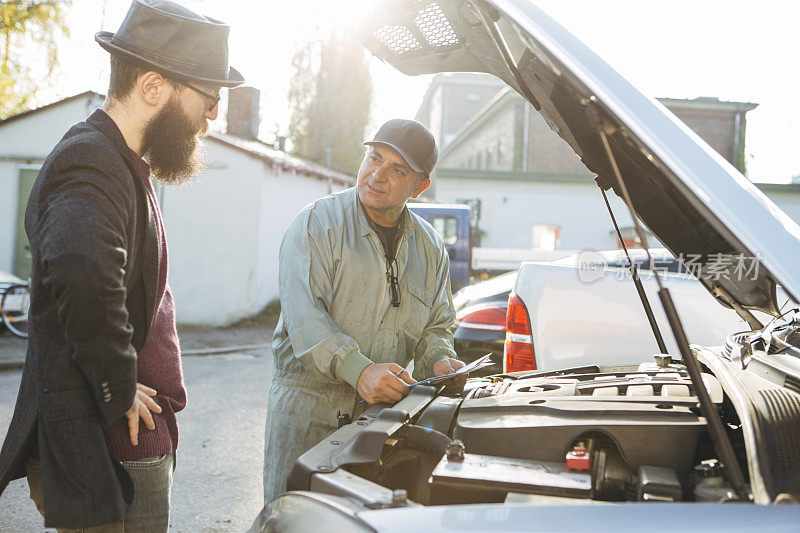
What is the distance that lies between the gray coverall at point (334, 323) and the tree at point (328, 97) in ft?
96.0

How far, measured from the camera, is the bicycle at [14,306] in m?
10.6

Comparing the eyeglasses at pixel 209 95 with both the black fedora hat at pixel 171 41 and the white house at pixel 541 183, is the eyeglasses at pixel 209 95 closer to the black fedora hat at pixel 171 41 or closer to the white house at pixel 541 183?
the black fedora hat at pixel 171 41

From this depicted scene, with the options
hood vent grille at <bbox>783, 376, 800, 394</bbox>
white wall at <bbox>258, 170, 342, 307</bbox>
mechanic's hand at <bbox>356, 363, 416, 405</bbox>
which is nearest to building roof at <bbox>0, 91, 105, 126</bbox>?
white wall at <bbox>258, 170, 342, 307</bbox>

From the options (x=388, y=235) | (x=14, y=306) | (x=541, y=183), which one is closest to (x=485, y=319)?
(x=388, y=235)

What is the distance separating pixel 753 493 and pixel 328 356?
1.29 meters

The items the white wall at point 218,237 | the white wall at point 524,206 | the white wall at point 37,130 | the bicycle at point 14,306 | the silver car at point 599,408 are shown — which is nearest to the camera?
the silver car at point 599,408

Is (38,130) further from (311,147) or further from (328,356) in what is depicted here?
(311,147)

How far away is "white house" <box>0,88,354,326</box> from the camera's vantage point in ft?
46.5

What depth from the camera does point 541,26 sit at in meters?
1.39

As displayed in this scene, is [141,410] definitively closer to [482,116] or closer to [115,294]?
[115,294]

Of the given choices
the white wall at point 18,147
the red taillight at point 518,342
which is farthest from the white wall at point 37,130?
the red taillight at point 518,342

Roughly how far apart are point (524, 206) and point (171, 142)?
2241 centimetres

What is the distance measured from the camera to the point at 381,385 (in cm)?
206

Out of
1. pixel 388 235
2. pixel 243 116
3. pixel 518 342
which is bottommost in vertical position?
pixel 518 342
